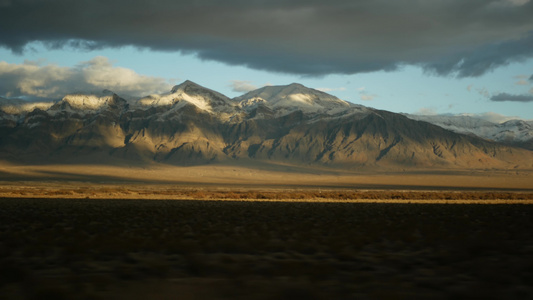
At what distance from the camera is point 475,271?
1127 centimetres

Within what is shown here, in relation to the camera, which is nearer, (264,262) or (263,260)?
(264,262)

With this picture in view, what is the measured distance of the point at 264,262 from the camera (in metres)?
12.6

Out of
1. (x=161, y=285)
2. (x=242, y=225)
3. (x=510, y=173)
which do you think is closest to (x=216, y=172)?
(x=510, y=173)

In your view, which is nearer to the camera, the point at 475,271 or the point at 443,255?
the point at 475,271

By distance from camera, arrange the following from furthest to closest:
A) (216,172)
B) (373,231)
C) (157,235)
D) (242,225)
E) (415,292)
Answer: (216,172)
(242,225)
(373,231)
(157,235)
(415,292)

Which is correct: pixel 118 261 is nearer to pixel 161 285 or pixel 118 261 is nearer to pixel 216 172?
pixel 161 285

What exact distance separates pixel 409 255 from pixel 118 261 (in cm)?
712

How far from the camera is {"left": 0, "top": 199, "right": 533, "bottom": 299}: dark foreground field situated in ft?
31.2

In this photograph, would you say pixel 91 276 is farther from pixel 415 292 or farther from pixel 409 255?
pixel 409 255

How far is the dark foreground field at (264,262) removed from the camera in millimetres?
9508

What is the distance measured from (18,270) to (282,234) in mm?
9070

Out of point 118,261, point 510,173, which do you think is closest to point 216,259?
point 118,261

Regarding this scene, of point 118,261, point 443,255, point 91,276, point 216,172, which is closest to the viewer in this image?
point 91,276

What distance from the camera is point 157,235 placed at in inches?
695
